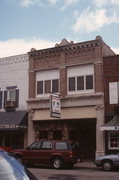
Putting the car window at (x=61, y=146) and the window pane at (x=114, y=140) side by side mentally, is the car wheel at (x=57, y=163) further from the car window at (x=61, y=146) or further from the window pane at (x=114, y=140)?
the window pane at (x=114, y=140)

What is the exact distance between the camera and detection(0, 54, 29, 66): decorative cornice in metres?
28.2

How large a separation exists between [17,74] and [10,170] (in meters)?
25.3

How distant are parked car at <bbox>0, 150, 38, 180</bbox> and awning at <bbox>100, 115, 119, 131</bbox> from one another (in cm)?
1867

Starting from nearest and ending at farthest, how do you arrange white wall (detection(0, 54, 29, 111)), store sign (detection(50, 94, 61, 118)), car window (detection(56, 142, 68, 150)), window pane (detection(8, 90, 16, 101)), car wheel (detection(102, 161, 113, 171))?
car wheel (detection(102, 161, 113, 171)) → car window (detection(56, 142, 68, 150)) → store sign (detection(50, 94, 61, 118)) → white wall (detection(0, 54, 29, 111)) → window pane (detection(8, 90, 16, 101))

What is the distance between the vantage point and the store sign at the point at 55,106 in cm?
2389

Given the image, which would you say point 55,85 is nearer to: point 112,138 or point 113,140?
point 112,138

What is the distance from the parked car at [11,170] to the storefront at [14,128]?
21.9m

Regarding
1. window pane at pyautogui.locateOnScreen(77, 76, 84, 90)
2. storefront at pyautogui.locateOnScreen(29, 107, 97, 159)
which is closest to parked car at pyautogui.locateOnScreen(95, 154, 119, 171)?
storefront at pyautogui.locateOnScreen(29, 107, 97, 159)

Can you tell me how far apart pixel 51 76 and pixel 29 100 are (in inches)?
109

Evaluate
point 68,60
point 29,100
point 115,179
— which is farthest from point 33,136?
point 115,179

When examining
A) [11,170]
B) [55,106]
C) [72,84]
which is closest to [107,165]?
[55,106]

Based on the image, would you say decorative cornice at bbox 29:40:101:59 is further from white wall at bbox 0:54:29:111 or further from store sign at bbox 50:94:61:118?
store sign at bbox 50:94:61:118

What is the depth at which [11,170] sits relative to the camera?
3.35 m

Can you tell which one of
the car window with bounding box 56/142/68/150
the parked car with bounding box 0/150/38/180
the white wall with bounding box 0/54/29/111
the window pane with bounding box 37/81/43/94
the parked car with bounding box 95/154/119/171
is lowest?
the parked car with bounding box 95/154/119/171
